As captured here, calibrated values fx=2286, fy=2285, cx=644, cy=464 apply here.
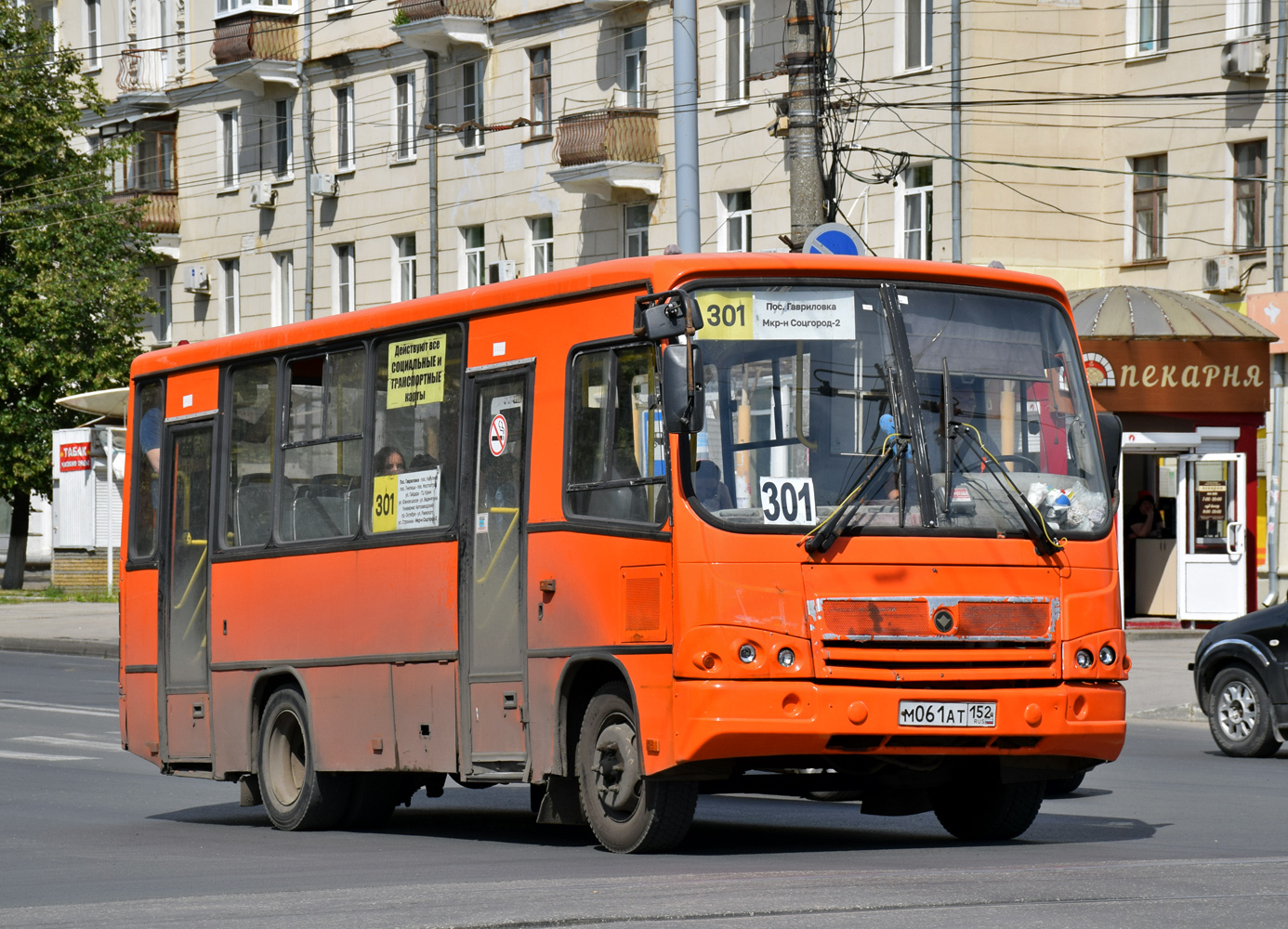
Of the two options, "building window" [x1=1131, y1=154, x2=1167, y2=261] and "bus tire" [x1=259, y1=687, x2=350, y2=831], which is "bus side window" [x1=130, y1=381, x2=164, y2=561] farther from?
"building window" [x1=1131, y1=154, x2=1167, y2=261]

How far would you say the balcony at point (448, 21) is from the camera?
42.7 meters

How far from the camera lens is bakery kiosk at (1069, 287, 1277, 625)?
30359 mm

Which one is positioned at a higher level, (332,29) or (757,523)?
(332,29)

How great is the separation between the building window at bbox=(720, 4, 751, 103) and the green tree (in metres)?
14.8

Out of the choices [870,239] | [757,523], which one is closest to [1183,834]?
[757,523]

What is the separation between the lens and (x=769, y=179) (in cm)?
3719

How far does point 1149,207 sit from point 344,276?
1921cm

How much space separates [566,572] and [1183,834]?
3.62 metres

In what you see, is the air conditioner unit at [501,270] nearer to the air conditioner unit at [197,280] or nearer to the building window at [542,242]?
the building window at [542,242]

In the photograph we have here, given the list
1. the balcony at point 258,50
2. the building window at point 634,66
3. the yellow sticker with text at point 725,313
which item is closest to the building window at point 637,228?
the building window at point 634,66

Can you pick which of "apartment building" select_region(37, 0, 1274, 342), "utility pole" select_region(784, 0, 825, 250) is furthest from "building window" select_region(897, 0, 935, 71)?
"utility pole" select_region(784, 0, 825, 250)

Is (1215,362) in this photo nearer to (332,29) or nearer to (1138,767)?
(1138,767)

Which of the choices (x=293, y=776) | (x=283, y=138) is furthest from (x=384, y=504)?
(x=283, y=138)

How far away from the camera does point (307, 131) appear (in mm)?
47656
